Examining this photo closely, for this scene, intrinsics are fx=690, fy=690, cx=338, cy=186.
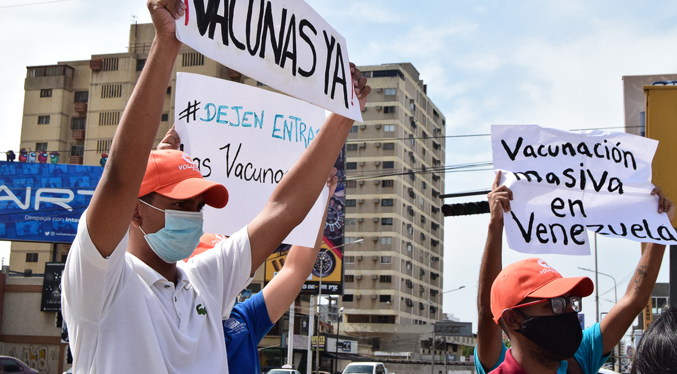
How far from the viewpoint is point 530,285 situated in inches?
117

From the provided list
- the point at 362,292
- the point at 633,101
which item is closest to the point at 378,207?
the point at 362,292

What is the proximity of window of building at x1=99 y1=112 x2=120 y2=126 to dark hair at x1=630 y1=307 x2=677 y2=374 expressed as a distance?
66955 millimetres

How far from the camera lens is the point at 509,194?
4242 mm

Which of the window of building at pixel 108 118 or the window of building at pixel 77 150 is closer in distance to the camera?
the window of building at pixel 108 118

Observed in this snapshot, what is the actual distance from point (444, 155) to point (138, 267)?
106186mm

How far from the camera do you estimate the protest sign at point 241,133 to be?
14.2 ft

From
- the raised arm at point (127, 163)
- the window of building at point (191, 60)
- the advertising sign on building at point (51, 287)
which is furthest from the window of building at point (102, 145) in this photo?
the raised arm at point (127, 163)

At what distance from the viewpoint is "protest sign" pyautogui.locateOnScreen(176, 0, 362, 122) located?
7.70ft

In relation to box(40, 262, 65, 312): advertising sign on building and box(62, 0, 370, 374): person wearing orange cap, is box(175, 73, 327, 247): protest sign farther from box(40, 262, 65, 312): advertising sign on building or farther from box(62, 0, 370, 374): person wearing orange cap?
box(40, 262, 65, 312): advertising sign on building

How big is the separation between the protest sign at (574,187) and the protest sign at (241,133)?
4.44 ft

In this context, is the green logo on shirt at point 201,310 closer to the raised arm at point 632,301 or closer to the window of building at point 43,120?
the raised arm at point 632,301

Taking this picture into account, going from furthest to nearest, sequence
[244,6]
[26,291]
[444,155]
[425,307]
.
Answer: [444,155], [425,307], [26,291], [244,6]

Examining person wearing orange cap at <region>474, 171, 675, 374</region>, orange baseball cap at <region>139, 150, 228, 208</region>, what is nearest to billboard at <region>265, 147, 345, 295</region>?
person wearing orange cap at <region>474, 171, 675, 374</region>

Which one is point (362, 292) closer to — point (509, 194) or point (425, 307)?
point (425, 307)
